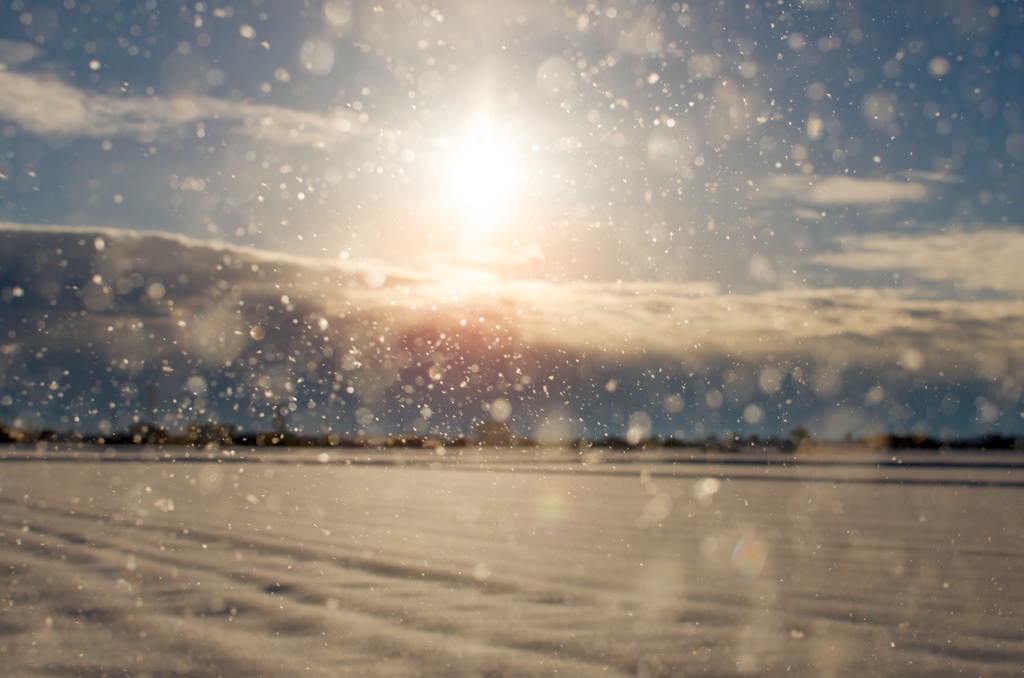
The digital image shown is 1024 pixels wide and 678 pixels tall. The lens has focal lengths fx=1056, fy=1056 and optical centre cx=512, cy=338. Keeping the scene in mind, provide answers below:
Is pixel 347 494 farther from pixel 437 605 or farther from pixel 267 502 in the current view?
pixel 437 605

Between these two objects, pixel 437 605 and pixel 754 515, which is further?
pixel 754 515

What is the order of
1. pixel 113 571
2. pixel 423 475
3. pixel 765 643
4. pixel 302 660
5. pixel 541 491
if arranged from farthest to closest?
pixel 423 475 → pixel 541 491 → pixel 113 571 → pixel 765 643 → pixel 302 660

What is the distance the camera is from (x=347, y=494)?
53.9 ft

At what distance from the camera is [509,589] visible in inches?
264

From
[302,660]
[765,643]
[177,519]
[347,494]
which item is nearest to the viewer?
[302,660]

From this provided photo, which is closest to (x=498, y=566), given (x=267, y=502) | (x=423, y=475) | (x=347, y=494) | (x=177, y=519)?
(x=177, y=519)

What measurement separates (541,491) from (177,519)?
296 inches

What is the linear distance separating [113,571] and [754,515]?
292 inches

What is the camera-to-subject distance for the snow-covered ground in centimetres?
471

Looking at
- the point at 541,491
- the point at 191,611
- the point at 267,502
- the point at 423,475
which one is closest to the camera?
the point at 191,611

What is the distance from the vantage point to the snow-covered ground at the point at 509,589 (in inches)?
185

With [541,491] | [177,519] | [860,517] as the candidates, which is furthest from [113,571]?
[541,491]

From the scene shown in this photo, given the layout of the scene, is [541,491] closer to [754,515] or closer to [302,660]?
[754,515]

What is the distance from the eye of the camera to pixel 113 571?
24.2 ft
